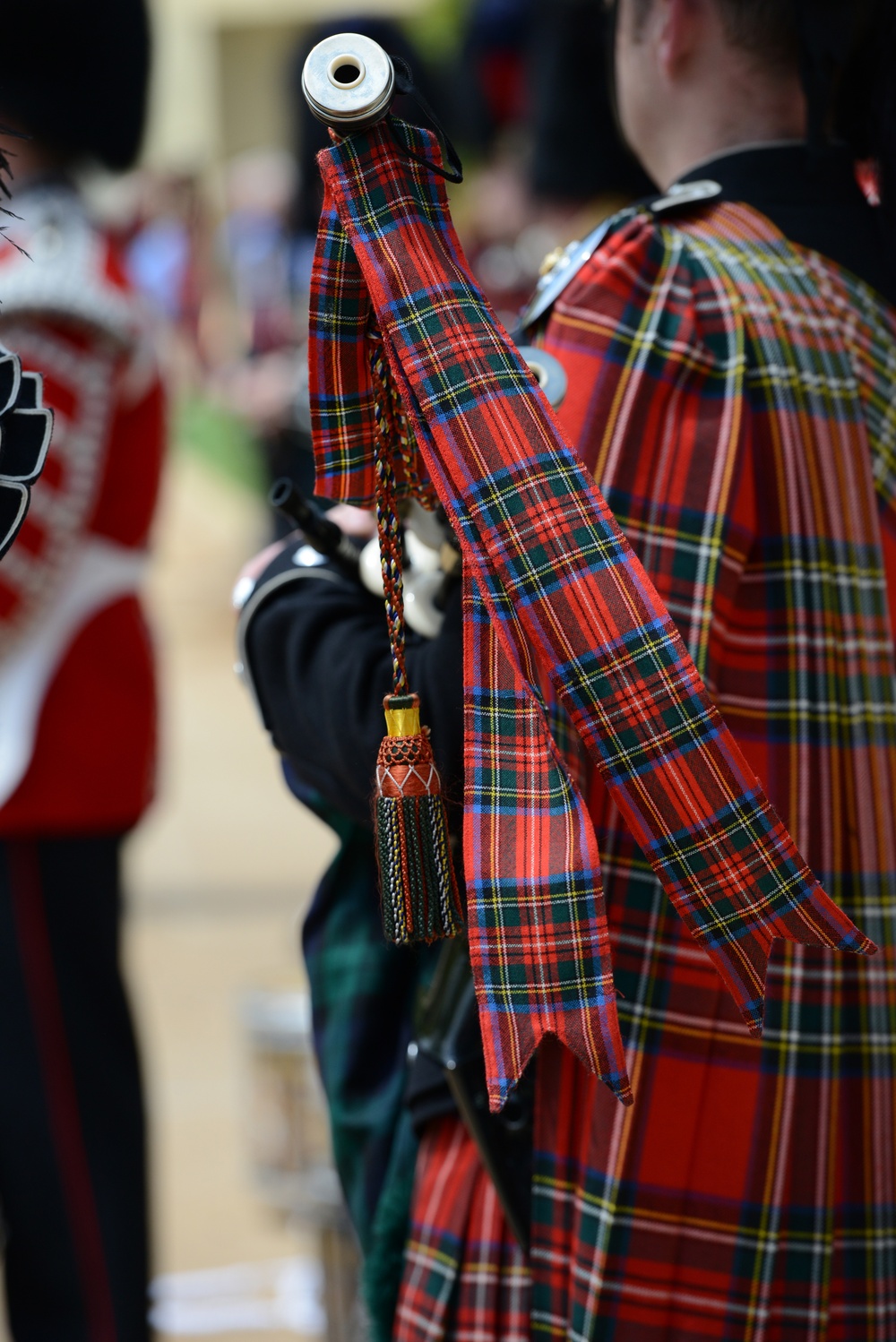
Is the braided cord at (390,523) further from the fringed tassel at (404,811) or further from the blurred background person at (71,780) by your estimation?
the blurred background person at (71,780)

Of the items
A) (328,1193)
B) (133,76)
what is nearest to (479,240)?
(133,76)

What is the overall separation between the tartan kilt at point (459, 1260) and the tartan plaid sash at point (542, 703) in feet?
1.23

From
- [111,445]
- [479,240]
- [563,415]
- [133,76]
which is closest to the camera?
[563,415]

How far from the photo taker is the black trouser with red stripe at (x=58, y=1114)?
1926mm

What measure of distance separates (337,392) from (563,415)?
205 mm

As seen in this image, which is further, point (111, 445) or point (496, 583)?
point (111, 445)

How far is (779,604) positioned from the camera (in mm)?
1159

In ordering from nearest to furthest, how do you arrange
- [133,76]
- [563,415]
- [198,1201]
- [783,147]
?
[563,415]
[783,147]
[133,76]
[198,1201]

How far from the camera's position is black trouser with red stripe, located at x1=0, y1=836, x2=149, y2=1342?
1926mm

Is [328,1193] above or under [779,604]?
under

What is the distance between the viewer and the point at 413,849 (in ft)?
3.12

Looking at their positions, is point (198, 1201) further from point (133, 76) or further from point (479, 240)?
point (479, 240)

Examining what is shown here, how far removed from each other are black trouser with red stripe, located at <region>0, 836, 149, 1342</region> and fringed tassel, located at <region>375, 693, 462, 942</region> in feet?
3.56

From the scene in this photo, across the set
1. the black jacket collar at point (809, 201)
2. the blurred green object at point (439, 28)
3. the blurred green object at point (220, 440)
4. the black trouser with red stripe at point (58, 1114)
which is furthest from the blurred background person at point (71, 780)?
the blurred green object at point (439, 28)
